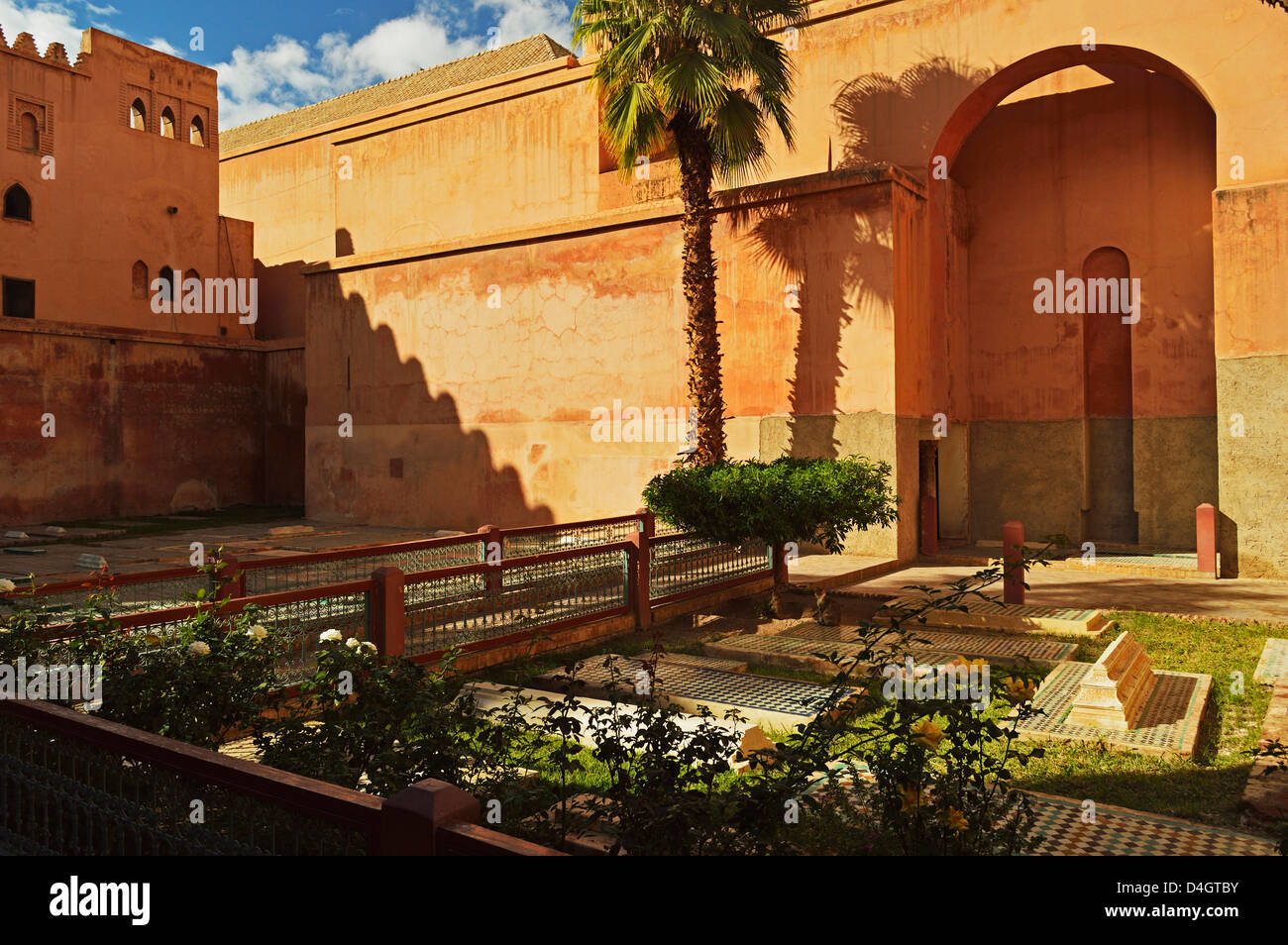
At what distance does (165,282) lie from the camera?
29.0 meters

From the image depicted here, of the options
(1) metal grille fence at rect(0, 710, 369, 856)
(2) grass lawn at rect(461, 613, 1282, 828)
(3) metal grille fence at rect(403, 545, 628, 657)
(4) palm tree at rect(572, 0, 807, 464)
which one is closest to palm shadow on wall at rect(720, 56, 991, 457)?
(4) palm tree at rect(572, 0, 807, 464)

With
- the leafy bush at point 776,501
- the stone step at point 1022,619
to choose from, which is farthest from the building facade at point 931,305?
the stone step at point 1022,619

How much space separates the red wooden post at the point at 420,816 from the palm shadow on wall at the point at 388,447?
592 inches

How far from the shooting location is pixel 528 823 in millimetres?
4305

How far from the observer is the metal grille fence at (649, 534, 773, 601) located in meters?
10.8

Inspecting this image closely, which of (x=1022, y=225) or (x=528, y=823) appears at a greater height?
(x=1022, y=225)

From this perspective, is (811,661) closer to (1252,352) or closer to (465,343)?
(1252,352)

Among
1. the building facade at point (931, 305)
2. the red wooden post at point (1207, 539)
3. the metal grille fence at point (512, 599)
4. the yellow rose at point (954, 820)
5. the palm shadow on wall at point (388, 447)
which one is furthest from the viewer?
the palm shadow on wall at point (388, 447)

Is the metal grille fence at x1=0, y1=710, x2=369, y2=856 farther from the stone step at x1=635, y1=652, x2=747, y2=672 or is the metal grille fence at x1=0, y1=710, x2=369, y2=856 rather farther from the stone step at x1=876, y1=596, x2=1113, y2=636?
the stone step at x1=876, y1=596, x2=1113, y2=636

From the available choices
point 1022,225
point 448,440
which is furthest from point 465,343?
point 1022,225

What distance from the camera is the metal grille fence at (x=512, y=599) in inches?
314

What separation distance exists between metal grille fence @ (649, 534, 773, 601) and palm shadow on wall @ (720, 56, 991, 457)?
3.75m

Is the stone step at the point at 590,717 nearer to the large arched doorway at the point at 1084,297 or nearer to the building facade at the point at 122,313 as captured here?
the large arched doorway at the point at 1084,297
